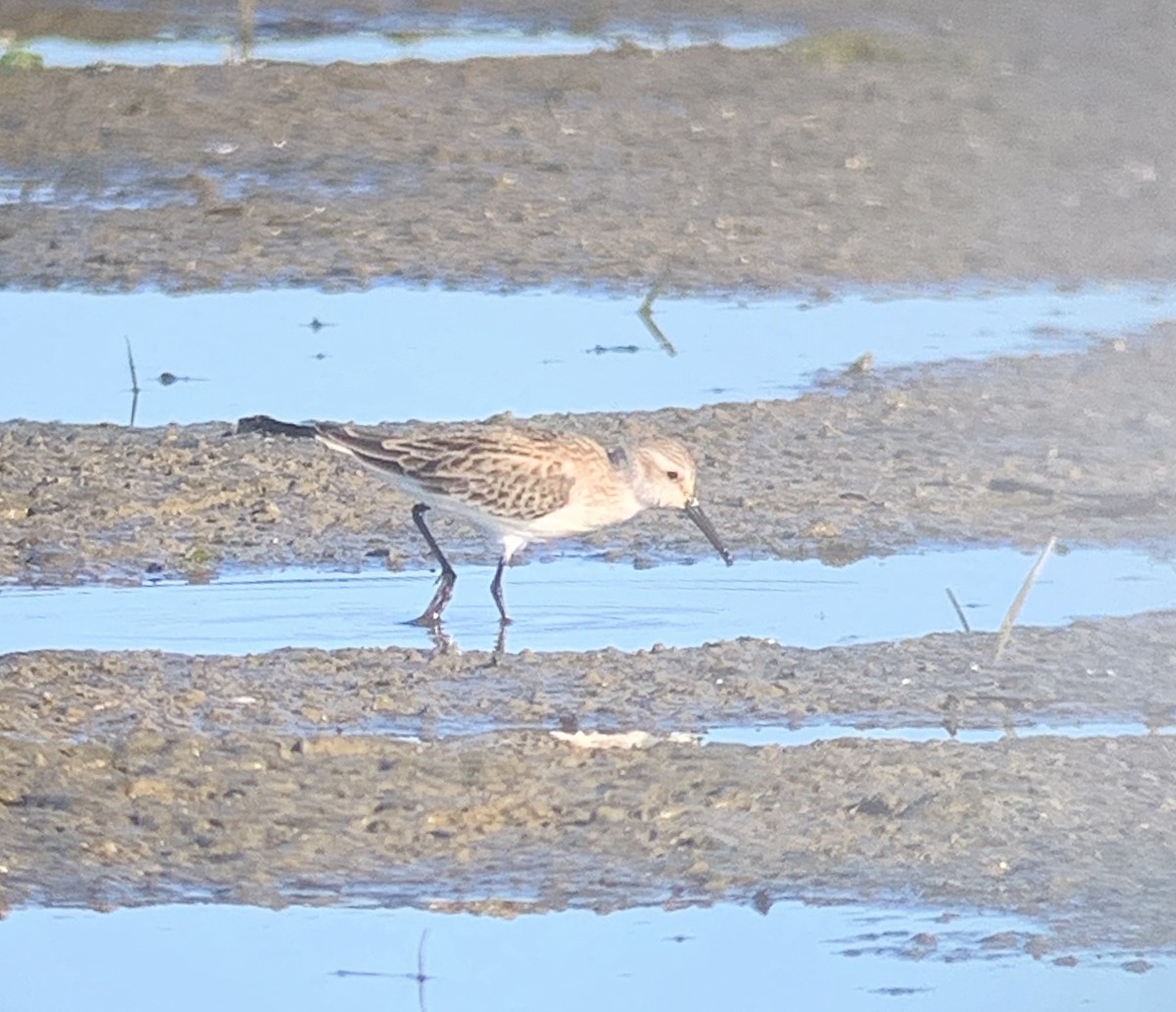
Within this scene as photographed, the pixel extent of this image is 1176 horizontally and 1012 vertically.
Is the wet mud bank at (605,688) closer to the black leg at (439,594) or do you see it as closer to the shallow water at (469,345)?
the black leg at (439,594)

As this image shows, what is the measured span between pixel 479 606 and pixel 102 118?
8.90 m

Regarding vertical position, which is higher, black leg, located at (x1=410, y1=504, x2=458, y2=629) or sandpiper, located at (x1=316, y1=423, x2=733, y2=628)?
sandpiper, located at (x1=316, y1=423, x2=733, y2=628)

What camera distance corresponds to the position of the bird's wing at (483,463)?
31.7ft

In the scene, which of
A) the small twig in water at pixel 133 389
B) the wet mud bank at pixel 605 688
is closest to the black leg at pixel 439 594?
the wet mud bank at pixel 605 688

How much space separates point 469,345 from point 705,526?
147 inches

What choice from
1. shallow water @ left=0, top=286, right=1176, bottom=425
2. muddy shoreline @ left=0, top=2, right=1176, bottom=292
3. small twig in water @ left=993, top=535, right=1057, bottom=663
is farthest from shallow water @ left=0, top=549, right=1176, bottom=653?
muddy shoreline @ left=0, top=2, right=1176, bottom=292

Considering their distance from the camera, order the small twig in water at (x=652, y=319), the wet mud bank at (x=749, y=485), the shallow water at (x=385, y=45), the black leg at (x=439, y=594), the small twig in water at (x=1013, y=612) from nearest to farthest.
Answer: the small twig in water at (x=1013, y=612) → the black leg at (x=439, y=594) → the wet mud bank at (x=749, y=485) → the small twig in water at (x=652, y=319) → the shallow water at (x=385, y=45)

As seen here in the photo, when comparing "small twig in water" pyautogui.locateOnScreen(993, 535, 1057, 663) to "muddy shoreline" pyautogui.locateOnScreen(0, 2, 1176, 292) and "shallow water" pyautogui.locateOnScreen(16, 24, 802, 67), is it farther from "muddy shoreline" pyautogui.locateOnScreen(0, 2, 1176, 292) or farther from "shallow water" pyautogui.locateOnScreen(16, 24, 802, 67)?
"shallow water" pyautogui.locateOnScreen(16, 24, 802, 67)

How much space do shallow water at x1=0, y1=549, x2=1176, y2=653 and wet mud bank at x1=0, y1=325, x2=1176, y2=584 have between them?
0.19 meters

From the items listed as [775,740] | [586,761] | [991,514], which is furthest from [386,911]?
[991,514]

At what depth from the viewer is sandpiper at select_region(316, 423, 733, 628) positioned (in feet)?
31.7

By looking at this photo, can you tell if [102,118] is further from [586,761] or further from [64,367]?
[586,761]

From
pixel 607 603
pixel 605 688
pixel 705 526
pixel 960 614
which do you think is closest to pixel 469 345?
pixel 705 526

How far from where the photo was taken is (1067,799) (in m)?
7.41
